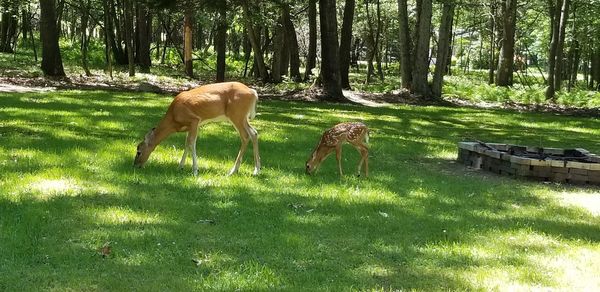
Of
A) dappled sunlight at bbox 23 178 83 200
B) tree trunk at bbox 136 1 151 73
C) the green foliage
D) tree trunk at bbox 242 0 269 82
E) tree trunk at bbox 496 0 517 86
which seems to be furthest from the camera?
tree trunk at bbox 136 1 151 73

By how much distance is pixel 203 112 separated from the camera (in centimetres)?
859

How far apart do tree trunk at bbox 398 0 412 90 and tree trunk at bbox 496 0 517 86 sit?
618cm

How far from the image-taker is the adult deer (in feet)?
28.2

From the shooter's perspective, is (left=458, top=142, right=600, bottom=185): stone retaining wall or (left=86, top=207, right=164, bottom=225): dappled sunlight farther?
(left=458, top=142, right=600, bottom=185): stone retaining wall

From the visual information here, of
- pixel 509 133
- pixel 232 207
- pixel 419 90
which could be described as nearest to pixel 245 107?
pixel 232 207

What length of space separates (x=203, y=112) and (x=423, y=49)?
15.5 meters

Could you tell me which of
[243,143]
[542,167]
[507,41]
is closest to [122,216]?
[243,143]

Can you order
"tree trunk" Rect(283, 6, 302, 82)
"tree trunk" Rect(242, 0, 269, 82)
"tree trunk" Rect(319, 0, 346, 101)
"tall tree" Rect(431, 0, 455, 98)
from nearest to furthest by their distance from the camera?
"tree trunk" Rect(319, 0, 346, 101), "tall tree" Rect(431, 0, 455, 98), "tree trunk" Rect(242, 0, 269, 82), "tree trunk" Rect(283, 6, 302, 82)

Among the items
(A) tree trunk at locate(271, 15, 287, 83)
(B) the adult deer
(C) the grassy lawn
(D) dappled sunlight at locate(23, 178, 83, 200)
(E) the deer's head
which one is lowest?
(C) the grassy lawn

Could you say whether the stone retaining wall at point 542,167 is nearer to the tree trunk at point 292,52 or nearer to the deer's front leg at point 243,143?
the deer's front leg at point 243,143

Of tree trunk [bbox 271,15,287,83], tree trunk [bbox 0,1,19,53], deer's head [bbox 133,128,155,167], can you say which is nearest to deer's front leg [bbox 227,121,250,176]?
deer's head [bbox 133,128,155,167]

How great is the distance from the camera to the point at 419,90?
24031 mm

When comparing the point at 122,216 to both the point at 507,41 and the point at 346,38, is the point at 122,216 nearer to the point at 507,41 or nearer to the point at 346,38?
the point at 346,38

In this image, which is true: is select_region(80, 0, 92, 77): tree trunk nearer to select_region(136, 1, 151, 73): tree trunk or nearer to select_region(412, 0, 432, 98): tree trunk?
select_region(136, 1, 151, 73): tree trunk
